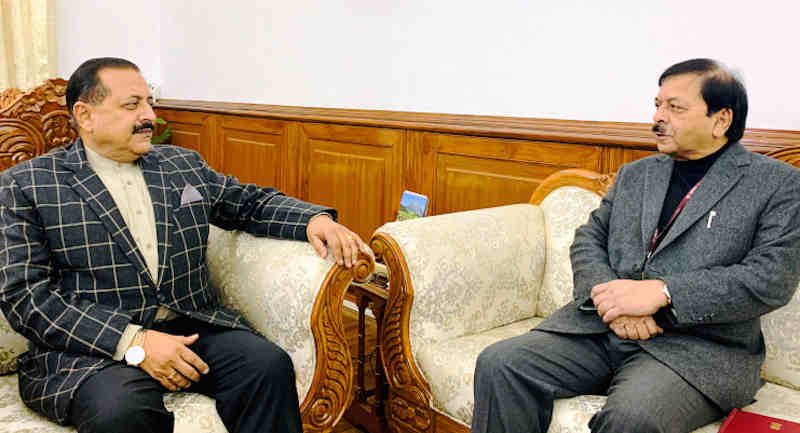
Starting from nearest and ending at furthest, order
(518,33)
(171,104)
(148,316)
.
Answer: (148,316) → (518,33) → (171,104)

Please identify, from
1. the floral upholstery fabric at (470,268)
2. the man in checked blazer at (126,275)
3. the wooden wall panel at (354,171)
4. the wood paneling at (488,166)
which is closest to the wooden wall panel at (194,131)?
the wooden wall panel at (354,171)

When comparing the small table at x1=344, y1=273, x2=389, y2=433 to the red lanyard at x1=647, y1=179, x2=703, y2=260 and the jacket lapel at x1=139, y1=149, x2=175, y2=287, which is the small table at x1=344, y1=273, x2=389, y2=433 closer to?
the jacket lapel at x1=139, y1=149, x2=175, y2=287

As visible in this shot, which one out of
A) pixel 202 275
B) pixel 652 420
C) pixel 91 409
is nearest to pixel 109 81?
pixel 202 275

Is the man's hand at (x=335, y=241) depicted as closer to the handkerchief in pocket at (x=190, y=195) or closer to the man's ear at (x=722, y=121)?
the handkerchief in pocket at (x=190, y=195)

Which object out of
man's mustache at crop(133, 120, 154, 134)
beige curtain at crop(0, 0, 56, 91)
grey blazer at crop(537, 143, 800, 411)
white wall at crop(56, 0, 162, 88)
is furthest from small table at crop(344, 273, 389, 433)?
white wall at crop(56, 0, 162, 88)

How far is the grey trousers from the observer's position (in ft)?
5.05

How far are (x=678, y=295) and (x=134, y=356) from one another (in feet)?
4.13

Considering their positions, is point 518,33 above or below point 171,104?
above

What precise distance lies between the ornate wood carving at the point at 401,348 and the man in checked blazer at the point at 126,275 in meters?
0.17

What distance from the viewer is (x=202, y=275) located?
1942 millimetres

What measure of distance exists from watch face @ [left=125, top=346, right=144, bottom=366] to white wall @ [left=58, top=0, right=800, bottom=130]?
5.99 ft

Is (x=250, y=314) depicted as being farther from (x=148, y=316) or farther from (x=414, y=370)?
(x=414, y=370)

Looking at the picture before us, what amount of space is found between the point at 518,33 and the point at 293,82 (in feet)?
5.42

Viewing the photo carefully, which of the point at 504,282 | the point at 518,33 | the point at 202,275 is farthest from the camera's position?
the point at 518,33
